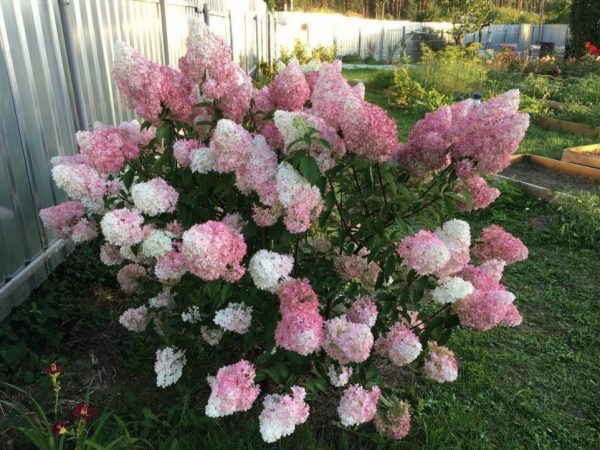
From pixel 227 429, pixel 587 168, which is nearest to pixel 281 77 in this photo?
pixel 227 429

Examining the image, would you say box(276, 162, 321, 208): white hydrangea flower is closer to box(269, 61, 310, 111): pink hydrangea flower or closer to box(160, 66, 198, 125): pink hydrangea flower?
box(269, 61, 310, 111): pink hydrangea flower

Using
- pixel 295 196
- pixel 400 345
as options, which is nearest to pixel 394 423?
pixel 400 345

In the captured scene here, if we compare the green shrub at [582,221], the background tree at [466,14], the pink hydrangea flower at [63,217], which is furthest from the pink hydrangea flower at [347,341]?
the background tree at [466,14]

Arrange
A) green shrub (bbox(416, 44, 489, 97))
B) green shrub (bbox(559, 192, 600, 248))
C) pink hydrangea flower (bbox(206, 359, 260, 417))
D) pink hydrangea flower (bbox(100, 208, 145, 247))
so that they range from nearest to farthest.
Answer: pink hydrangea flower (bbox(206, 359, 260, 417)) < pink hydrangea flower (bbox(100, 208, 145, 247)) < green shrub (bbox(559, 192, 600, 248)) < green shrub (bbox(416, 44, 489, 97))

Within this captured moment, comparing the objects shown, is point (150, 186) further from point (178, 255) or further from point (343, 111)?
point (343, 111)

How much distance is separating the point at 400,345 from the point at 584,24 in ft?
57.8

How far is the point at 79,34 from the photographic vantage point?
3.41 meters

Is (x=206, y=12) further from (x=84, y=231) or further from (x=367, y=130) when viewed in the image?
(x=367, y=130)

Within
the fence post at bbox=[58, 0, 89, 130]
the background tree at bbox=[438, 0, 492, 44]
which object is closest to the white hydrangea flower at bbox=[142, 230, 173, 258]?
the fence post at bbox=[58, 0, 89, 130]

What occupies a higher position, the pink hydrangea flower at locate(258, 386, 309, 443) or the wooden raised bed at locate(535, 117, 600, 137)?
A: the pink hydrangea flower at locate(258, 386, 309, 443)

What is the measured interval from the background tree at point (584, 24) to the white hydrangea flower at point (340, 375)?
17232 mm

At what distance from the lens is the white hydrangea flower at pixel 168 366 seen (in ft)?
7.17

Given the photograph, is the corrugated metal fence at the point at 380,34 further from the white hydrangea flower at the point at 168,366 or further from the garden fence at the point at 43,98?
the white hydrangea flower at the point at 168,366

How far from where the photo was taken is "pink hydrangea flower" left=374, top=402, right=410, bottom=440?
2062mm
